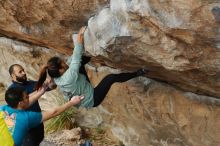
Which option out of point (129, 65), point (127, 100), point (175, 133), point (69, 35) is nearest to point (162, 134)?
point (175, 133)

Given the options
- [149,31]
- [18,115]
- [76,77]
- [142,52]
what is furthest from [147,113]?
[18,115]

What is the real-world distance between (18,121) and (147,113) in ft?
7.18

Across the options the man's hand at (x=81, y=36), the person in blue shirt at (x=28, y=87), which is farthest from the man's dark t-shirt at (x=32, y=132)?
the man's hand at (x=81, y=36)

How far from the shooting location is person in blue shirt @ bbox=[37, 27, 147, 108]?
17.6 feet

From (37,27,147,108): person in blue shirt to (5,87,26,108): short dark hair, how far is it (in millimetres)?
639

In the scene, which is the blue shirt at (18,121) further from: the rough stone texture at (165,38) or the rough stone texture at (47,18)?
the rough stone texture at (47,18)

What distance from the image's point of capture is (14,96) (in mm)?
4820

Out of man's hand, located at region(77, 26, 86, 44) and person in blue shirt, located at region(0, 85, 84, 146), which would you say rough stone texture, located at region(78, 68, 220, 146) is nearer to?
man's hand, located at region(77, 26, 86, 44)

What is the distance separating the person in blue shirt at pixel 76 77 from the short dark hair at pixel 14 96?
64 centimetres

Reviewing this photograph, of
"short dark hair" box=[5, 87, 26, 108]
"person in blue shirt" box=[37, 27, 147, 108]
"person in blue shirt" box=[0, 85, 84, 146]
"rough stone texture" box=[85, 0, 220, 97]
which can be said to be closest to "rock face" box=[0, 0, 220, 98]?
"rough stone texture" box=[85, 0, 220, 97]

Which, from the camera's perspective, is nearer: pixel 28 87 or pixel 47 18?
pixel 28 87

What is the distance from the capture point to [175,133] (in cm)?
636

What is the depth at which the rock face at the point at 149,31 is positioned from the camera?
4410 mm

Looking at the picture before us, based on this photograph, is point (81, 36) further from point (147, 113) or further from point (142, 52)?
point (147, 113)
